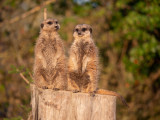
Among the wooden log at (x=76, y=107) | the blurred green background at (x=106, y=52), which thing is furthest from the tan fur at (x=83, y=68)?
the blurred green background at (x=106, y=52)

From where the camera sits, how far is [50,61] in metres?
4.93

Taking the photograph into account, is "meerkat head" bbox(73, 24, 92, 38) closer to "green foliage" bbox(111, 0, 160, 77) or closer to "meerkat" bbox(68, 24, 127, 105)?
"meerkat" bbox(68, 24, 127, 105)

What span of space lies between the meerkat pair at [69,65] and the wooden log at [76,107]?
113 cm

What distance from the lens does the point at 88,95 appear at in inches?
134

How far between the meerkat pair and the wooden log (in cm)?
113

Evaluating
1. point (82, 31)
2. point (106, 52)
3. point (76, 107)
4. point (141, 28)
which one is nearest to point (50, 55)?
point (82, 31)

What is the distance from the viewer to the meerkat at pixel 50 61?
4727mm

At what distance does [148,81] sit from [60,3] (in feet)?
18.0

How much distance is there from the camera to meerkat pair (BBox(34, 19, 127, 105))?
4.68 meters

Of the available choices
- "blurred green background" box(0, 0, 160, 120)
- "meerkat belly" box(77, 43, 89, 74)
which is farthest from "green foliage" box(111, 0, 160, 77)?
"meerkat belly" box(77, 43, 89, 74)

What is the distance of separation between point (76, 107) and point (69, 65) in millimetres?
1566

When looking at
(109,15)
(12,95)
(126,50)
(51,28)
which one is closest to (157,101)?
(126,50)

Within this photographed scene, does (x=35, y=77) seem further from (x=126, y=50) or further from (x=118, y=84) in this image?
(x=126, y=50)

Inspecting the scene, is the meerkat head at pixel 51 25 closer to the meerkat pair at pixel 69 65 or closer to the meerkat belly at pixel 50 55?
the meerkat pair at pixel 69 65
